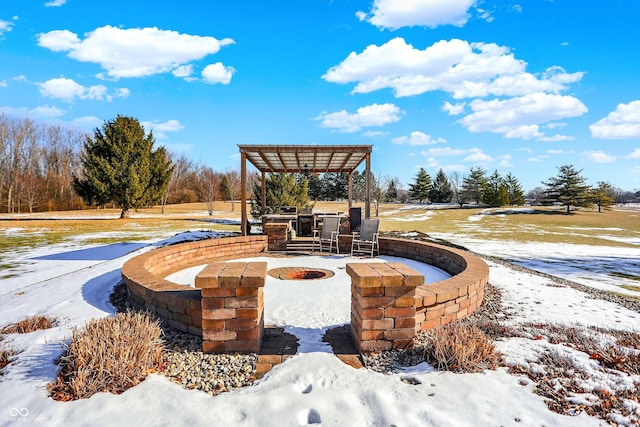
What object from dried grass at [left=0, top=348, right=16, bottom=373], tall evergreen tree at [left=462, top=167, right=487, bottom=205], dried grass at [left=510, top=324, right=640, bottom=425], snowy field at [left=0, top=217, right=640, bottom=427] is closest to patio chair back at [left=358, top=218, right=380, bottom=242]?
snowy field at [left=0, top=217, right=640, bottom=427]

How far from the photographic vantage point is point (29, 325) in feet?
10.4

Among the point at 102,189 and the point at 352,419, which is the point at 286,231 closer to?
the point at 352,419

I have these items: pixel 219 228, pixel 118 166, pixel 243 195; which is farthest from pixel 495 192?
pixel 118 166

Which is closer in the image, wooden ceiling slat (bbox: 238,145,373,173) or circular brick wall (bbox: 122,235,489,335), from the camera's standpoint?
circular brick wall (bbox: 122,235,489,335)

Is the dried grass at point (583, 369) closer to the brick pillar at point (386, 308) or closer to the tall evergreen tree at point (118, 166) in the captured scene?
the brick pillar at point (386, 308)

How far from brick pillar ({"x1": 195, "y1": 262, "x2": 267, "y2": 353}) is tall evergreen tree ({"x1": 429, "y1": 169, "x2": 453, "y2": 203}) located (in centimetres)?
4628

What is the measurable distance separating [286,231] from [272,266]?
1.91m

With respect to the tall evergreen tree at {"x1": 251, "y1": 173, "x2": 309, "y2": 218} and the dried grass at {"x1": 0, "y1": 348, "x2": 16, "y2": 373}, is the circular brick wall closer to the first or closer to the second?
the dried grass at {"x1": 0, "y1": 348, "x2": 16, "y2": 373}

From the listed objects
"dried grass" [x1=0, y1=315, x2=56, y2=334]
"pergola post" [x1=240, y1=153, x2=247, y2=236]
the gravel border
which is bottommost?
the gravel border

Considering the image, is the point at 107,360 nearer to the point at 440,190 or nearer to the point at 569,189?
the point at 569,189

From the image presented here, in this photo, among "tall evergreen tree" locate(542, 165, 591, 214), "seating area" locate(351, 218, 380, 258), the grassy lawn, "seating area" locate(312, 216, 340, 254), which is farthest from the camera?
"tall evergreen tree" locate(542, 165, 591, 214)

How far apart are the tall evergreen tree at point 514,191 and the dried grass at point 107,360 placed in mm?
43841

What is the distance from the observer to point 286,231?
8297 millimetres

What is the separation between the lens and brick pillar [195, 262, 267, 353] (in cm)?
262
